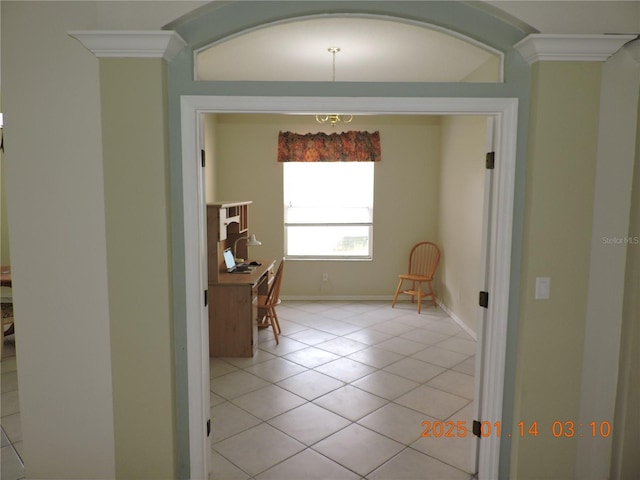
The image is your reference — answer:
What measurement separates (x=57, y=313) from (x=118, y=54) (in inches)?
52.1

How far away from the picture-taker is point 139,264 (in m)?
2.40

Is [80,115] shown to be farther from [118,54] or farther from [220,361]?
[220,361]

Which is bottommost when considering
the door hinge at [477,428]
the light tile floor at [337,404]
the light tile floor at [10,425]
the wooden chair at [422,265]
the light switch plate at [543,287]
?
the light tile floor at [10,425]

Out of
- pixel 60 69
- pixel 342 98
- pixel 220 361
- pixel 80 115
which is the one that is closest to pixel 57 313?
pixel 80 115

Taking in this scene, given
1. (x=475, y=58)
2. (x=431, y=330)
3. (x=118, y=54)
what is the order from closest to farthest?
(x=118, y=54), (x=475, y=58), (x=431, y=330)

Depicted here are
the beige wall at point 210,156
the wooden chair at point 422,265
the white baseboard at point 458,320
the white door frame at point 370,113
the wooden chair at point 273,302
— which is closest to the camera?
the white door frame at point 370,113

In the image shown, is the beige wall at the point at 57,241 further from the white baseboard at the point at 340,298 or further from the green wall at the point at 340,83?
the white baseboard at the point at 340,298

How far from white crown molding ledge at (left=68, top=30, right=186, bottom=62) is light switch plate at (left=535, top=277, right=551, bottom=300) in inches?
83.7

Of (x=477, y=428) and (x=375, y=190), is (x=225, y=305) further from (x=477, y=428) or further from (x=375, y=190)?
(x=375, y=190)

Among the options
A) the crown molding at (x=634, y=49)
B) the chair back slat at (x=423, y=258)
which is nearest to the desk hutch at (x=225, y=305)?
the chair back slat at (x=423, y=258)

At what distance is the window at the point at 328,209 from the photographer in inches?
270

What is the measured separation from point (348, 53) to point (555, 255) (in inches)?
80.7

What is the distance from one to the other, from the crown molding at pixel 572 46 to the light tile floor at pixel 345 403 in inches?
90.2

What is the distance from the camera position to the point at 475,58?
2670 millimetres
